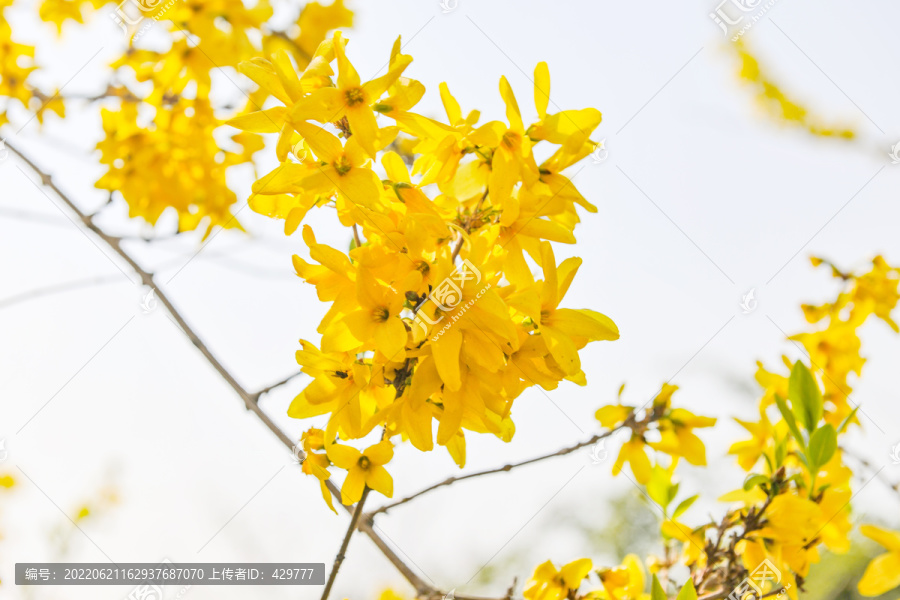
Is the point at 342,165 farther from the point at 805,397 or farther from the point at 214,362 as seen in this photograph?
the point at 805,397

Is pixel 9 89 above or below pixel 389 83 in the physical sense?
above

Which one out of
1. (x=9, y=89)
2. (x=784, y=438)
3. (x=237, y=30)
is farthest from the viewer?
(x=9, y=89)

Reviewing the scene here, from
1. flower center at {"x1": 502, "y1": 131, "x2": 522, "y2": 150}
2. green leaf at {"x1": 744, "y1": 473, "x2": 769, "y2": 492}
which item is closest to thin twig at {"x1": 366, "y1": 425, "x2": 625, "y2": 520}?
green leaf at {"x1": 744, "y1": 473, "x2": 769, "y2": 492}

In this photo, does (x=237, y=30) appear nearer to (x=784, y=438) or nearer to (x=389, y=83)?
(x=389, y=83)

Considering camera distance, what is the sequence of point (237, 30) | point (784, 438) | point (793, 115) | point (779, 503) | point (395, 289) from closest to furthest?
point (395, 289), point (779, 503), point (784, 438), point (237, 30), point (793, 115)

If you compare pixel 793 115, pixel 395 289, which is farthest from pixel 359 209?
pixel 793 115

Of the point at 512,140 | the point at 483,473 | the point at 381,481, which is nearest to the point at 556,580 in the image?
the point at 483,473

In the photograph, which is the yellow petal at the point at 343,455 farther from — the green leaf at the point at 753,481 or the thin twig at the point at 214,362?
the green leaf at the point at 753,481
